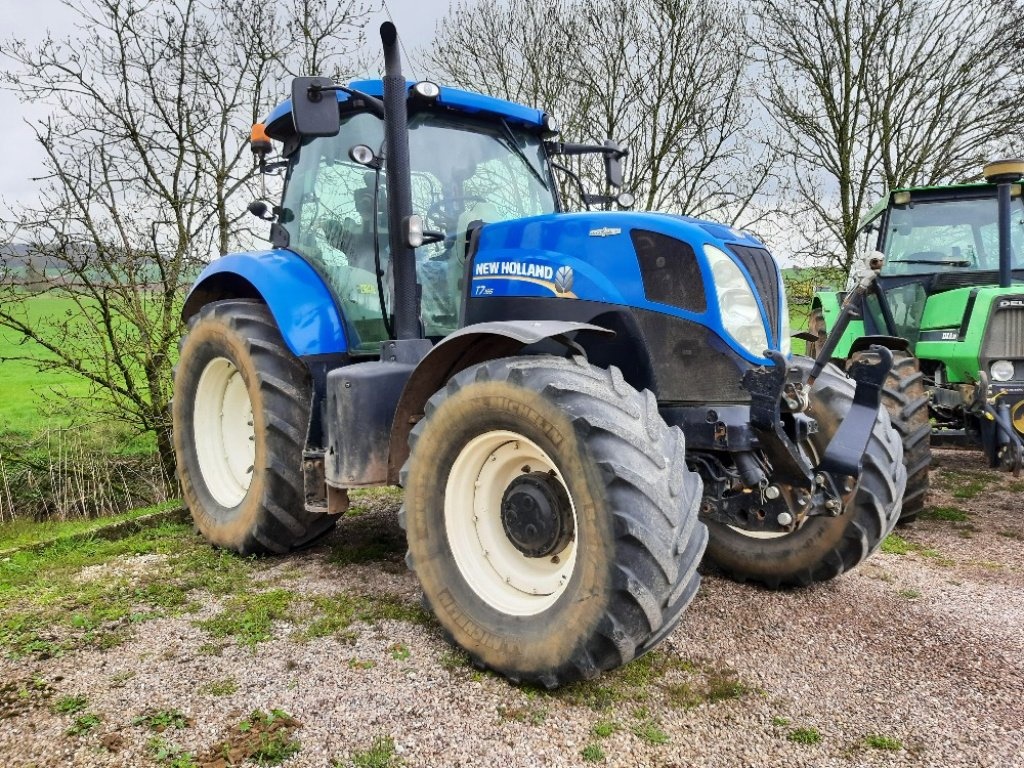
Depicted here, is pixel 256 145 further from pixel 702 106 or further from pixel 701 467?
pixel 702 106

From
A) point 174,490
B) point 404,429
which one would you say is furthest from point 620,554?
point 174,490

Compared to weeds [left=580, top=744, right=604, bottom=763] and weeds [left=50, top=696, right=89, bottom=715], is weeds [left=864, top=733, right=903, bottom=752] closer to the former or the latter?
weeds [left=580, top=744, right=604, bottom=763]

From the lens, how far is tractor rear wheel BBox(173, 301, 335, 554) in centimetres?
372

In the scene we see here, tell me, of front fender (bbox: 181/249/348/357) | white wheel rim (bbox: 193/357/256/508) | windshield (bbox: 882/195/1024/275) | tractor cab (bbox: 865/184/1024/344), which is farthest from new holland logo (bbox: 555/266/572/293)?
windshield (bbox: 882/195/1024/275)

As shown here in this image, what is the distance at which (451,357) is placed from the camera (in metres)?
3.07

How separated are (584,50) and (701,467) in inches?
473

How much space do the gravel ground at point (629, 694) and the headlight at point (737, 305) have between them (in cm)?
113

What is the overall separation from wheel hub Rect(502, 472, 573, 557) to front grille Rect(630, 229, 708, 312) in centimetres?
88

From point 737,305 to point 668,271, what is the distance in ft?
0.98

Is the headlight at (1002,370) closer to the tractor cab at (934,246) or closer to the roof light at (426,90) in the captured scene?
the tractor cab at (934,246)

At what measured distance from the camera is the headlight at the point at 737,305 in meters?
3.01

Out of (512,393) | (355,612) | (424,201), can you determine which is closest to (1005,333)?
(424,201)

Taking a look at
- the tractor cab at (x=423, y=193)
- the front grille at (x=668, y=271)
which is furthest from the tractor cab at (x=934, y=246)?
the front grille at (x=668, y=271)

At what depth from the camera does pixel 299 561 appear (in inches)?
156
